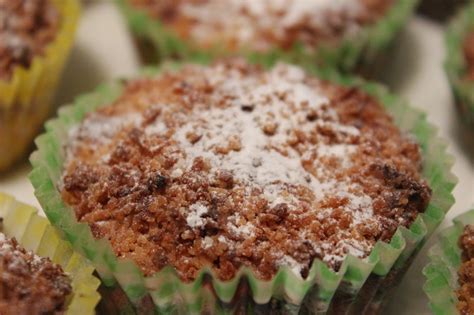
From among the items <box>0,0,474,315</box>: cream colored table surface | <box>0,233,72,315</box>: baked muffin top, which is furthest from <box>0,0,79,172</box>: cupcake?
<box>0,233,72,315</box>: baked muffin top

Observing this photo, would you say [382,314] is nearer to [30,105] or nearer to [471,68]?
[471,68]

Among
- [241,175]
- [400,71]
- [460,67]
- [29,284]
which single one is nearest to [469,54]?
[460,67]

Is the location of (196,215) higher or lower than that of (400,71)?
lower

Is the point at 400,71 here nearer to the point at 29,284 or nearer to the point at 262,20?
the point at 262,20

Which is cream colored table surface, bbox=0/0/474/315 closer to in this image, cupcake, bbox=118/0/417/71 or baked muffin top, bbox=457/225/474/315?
cupcake, bbox=118/0/417/71

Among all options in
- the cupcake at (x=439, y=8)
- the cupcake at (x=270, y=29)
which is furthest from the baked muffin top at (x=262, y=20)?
the cupcake at (x=439, y=8)

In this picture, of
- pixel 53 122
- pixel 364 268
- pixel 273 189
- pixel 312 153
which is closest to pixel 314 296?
pixel 364 268
